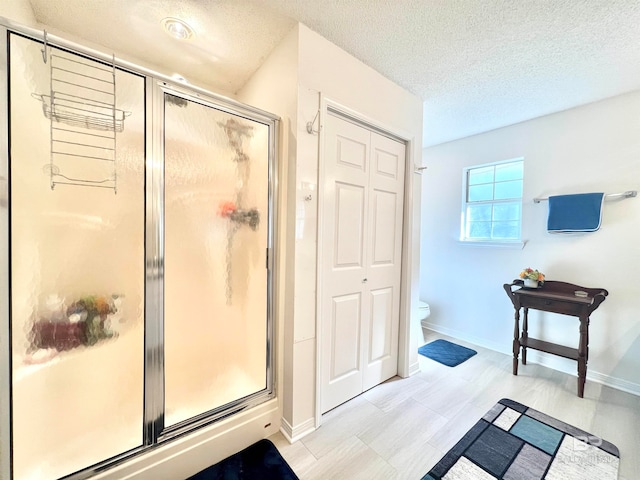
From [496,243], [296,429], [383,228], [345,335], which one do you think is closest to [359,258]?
[383,228]

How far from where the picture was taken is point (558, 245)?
7.98 ft

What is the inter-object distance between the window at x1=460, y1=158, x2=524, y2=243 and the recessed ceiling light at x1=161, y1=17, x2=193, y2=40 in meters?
3.11

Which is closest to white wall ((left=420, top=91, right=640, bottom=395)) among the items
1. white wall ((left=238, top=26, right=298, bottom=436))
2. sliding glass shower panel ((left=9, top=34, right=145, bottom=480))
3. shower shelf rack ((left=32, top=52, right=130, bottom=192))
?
white wall ((left=238, top=26, right=298, bottom=436))

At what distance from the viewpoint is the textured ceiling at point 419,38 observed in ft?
4.56

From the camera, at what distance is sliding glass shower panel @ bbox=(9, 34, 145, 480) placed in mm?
1018

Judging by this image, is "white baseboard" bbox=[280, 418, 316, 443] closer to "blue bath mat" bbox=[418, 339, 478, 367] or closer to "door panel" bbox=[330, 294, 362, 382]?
"door panel" bbox=[330, 294, 362, 382]

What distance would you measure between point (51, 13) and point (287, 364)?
100 inches

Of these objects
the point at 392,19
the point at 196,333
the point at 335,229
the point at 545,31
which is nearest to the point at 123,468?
the point at 196,333

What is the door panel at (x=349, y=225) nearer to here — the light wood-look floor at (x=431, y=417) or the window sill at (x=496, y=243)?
the light wood-look floor at (x=431, y=417)

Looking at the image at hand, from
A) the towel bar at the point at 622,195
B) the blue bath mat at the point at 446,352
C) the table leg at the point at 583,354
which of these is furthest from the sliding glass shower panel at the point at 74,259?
the towel bar at the point at 622,195

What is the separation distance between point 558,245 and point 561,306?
0.70 meters

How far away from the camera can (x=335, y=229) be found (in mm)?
1781

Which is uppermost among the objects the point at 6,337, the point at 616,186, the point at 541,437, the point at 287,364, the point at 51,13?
the point at 51,13

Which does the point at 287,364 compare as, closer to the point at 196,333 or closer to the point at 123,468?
the point at 196,333
